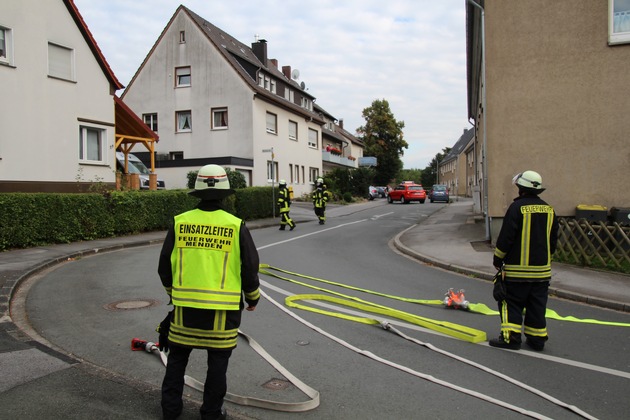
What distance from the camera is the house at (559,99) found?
477 inches

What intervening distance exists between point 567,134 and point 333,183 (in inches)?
1177

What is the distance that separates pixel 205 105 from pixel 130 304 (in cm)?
2807

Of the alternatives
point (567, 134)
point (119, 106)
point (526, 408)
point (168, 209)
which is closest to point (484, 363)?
point (526, 408)

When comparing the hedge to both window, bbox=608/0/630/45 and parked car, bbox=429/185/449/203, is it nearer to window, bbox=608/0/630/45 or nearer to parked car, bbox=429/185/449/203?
window, bbox=608/0/630/45

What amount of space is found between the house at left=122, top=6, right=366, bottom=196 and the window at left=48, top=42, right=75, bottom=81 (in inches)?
476

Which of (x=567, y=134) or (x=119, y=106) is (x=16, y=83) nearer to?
(x=119, y=106)

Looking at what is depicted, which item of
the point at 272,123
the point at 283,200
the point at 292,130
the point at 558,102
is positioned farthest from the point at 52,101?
the point at 292,130

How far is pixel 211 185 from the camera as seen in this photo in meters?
3.46

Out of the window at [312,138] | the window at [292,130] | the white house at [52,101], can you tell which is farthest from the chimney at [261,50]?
the white house at [52,101]

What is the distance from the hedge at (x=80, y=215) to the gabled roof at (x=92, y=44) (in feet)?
20.0

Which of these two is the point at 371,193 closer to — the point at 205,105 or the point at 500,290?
the point at 205,105

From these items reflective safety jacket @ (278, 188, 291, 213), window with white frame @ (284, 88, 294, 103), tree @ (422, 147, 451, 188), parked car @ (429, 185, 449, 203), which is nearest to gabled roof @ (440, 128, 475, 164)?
tree @ (422, 147, 451, 188)

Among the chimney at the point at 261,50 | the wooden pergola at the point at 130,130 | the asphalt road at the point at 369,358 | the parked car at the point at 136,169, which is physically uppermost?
the chimney at the point at 261,50

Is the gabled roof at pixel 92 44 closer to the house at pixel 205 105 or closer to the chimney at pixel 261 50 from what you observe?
the house at pixel 205 105
